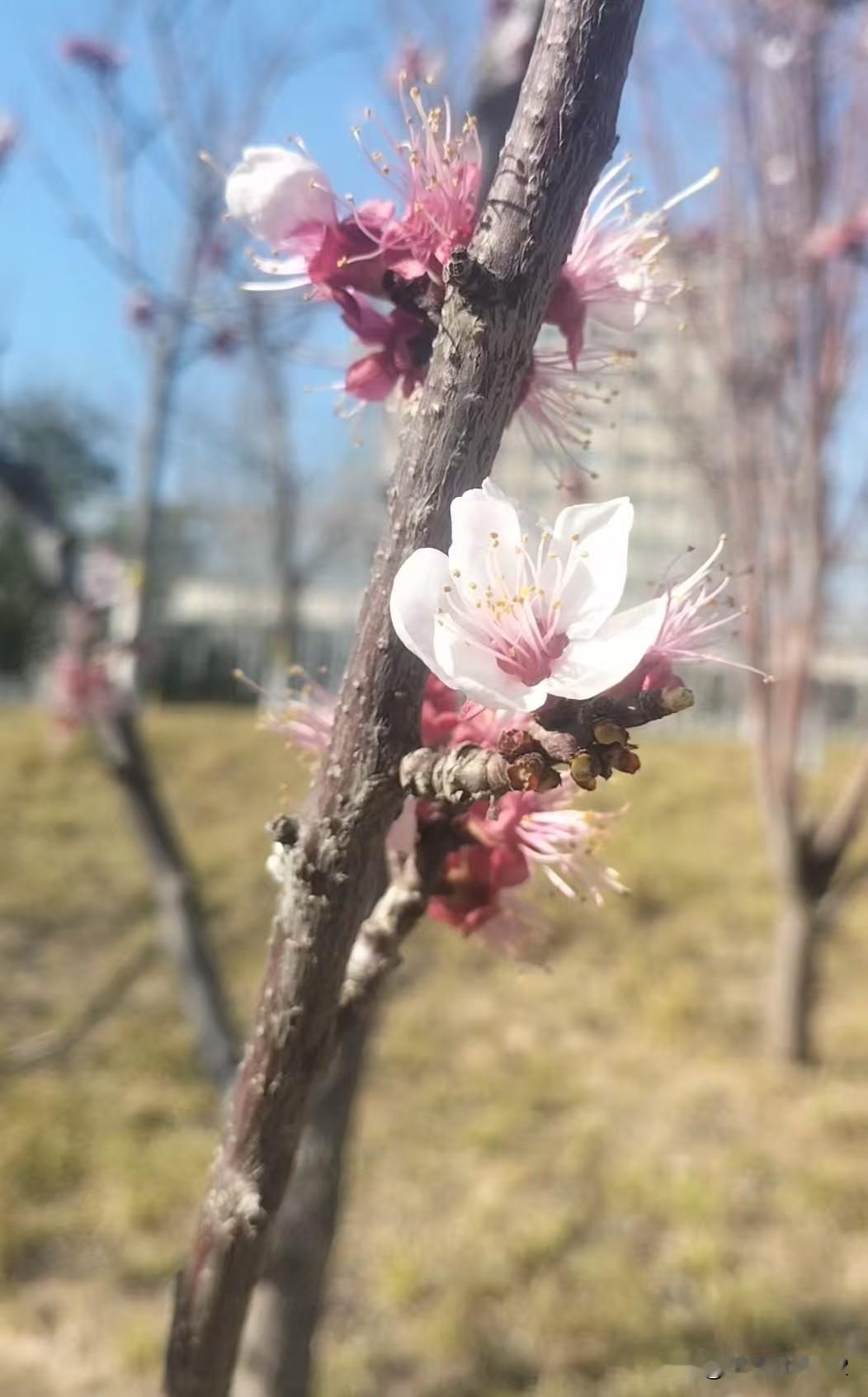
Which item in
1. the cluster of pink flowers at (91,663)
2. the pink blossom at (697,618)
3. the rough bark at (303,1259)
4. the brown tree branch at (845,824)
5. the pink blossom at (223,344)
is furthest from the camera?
the brown tree branch at (845,824)

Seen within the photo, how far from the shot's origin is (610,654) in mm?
526

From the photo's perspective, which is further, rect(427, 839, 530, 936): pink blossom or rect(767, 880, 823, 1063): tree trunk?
rect(767, 880, 823, 1063): tree trunk

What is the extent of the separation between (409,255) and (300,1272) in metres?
1.28

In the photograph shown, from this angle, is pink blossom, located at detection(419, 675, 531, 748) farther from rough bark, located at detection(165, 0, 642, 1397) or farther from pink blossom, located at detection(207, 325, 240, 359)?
pink blossom, located at detection(207, 325, 240, 359)

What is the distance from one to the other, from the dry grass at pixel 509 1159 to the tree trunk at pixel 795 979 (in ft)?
0.38

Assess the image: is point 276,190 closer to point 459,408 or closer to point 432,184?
point 432,184

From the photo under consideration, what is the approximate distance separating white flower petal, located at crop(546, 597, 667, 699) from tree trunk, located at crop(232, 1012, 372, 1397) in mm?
959

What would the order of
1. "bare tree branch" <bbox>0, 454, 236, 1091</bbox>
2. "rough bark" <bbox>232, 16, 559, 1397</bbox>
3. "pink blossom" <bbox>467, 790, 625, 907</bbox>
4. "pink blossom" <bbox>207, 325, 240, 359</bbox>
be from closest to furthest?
1. "pink blossom" <bbox>467, 790, 625, 907</bbox>
2. "rough bark" <bbox>232, 16, 559, 1397</bbox>
3. "bare tree branch" <bbox>0, 454, 236, 1091</bbox>
4. "pink blossom" <bbox>207, 325, 240, 359</bbox>

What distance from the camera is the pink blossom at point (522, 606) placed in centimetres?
52

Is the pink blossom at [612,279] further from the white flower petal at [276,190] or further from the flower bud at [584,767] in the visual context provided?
the flower bud at [584,767]

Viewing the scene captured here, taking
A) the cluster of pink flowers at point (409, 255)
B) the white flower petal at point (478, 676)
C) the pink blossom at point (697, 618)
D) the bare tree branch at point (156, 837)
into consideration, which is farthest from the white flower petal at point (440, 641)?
the bare tree branch at point (156, 837)

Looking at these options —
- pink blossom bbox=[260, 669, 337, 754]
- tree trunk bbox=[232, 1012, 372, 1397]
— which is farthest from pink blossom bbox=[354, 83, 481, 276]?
tree trunk bbox=[232, 1012, 372, 1397]

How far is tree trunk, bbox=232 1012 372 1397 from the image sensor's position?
4.56 ft

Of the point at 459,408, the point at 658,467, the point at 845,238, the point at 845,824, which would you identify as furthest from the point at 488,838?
→ the point at 658,467
